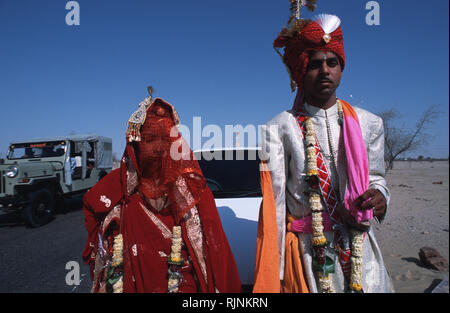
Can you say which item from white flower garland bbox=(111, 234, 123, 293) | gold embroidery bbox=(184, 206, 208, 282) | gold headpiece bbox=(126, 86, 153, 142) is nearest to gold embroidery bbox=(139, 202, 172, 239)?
gold embroidery bbox=(184, 206, 208, 282)

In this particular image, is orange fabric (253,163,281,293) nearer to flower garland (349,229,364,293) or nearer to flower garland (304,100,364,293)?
flower garland (304,100,364,293)

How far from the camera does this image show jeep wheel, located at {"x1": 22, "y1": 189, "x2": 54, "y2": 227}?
6.80 metres

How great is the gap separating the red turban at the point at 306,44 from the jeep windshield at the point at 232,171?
1728mm

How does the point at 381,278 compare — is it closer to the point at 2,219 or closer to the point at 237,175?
the point at 237,175

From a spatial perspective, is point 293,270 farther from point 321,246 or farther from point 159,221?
point 159,221

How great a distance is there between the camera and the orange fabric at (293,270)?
4.50 feet

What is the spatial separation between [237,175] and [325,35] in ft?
6.76

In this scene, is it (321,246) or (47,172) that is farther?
(47,172)

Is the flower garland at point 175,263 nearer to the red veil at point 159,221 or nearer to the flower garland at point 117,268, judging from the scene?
the red veil at point 159,221

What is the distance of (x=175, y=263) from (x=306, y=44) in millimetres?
1650

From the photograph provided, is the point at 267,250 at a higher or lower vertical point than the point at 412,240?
higher

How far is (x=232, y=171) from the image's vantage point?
10.7 ft

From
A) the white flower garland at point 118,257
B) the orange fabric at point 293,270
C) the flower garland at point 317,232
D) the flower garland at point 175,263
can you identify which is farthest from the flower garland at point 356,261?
the white flower garland at point 118,257

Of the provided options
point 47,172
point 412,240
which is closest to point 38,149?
point 47,172
